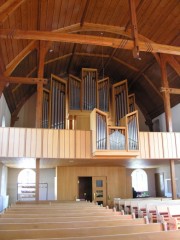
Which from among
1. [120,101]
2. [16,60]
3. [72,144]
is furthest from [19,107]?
[72,144]

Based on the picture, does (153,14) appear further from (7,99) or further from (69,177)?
(69,177)

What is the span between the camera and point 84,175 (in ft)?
46.2

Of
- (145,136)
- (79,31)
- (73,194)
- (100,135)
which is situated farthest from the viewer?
(73,194)

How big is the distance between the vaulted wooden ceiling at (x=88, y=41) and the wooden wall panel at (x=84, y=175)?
4.25m

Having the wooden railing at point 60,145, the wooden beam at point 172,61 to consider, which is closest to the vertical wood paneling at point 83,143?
the wooden railing at point 60,145

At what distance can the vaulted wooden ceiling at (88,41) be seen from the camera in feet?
26.7

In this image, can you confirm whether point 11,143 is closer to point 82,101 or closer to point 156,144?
point 82,101

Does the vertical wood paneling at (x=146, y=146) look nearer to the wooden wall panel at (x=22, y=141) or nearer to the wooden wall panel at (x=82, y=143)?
the wooden wall panel at (x=82, y=143)

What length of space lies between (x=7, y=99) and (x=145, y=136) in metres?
6.76

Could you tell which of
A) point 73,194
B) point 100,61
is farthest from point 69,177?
point 100,61

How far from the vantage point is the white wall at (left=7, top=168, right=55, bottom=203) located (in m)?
15.1

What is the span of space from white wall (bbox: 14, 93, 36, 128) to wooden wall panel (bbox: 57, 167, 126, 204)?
10.6 ft

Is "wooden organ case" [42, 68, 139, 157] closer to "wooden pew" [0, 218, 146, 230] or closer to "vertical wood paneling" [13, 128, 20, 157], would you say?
"vertical wood paneling" [13, 128, 20, 157]

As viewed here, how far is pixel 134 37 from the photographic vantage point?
797 cm
